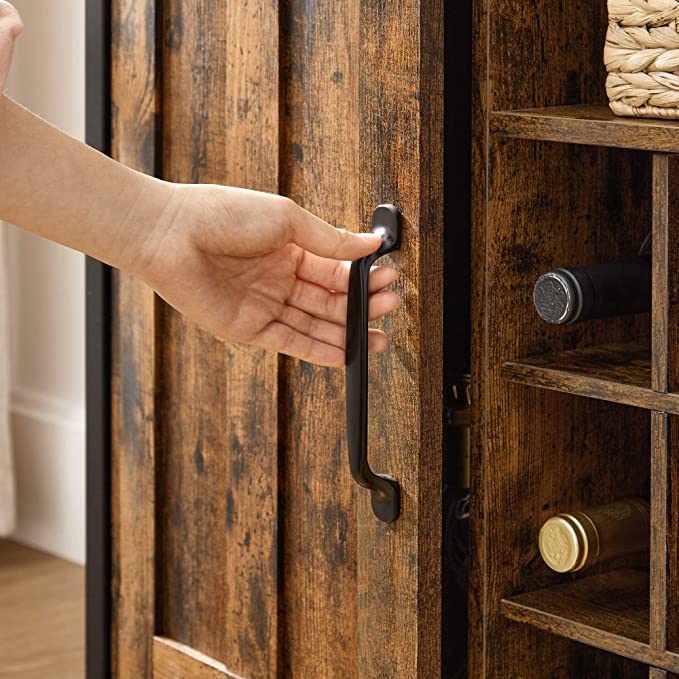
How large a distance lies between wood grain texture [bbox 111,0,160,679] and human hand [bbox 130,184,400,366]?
251mm

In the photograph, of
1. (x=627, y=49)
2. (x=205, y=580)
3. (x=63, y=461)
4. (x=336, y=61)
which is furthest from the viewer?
(x=63, y=461)

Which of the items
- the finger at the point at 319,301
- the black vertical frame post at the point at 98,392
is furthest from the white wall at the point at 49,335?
the finger at the point at 319,301

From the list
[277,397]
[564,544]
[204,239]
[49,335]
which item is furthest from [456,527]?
[49,335]

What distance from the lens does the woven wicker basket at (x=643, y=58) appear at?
35.5 inches

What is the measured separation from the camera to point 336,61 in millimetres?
1064

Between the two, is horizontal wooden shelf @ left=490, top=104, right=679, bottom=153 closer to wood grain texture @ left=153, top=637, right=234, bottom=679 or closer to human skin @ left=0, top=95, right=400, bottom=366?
human skin @ left=0, top=95, right=400, bottom=366

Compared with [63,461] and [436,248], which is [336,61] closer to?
[436,248]

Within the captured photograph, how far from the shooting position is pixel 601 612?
1021mm

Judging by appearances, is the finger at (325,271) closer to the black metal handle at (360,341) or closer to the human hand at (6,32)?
the black metal handle at (360,341)

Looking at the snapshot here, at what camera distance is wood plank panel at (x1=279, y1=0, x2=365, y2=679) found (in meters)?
1.07

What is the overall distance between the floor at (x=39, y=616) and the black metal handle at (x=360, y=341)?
115 centimetres

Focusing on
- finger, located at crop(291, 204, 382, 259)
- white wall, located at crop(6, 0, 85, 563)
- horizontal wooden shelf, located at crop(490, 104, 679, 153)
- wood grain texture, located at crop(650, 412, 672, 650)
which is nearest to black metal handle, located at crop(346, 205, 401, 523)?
finger, located at crop(291, 204, 382, 259)

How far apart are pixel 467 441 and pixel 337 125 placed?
0.29m

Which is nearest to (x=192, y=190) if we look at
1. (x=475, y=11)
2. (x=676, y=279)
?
(x=475, y=11)
